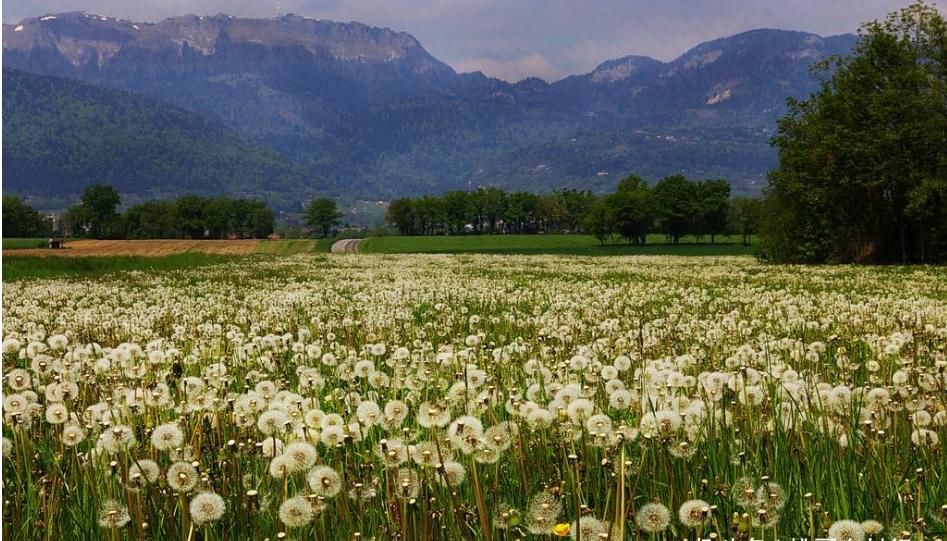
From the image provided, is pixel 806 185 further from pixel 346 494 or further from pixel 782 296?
pixel 346 494

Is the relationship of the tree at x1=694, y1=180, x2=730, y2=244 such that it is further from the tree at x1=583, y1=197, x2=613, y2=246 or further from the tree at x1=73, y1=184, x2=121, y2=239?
the tree at x1=73, y1=184, x2=121, y2=239

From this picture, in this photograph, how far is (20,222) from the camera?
536 ft

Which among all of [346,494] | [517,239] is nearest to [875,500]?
[346,494]

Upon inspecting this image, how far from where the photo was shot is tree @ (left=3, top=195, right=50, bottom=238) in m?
157

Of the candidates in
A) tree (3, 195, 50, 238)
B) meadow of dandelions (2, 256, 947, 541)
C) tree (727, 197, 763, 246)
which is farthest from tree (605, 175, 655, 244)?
meadow of dandelions (2, 256, 947, 541)

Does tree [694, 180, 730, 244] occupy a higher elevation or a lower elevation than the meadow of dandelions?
higher

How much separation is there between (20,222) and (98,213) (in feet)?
84.3

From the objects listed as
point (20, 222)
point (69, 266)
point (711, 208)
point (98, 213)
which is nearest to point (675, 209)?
point (711, 208)

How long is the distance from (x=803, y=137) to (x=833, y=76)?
377 cm

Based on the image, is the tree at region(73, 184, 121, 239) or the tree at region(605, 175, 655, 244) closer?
the tree at region(605, 175, 655, 244)

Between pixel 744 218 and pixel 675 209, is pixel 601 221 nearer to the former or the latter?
pixel 675 209

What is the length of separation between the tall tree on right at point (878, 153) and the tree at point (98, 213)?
185962mm

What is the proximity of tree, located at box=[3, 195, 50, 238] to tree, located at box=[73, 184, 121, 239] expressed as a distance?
1025 centimetres

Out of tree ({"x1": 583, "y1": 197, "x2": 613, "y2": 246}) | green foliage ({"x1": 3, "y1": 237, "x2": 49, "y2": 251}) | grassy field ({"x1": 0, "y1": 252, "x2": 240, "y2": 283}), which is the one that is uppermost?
tree ({"x1": 583, "y1": 197, "x2": 613, "y2": 246})
